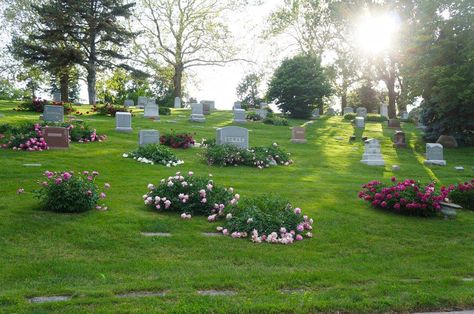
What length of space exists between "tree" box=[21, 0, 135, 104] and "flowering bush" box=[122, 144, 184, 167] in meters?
23.7

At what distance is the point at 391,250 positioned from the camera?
317 inches

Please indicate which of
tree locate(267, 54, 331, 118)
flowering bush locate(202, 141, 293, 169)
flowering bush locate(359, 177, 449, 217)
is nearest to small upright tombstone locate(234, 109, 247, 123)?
tree locate(267, 54, 331, 118)

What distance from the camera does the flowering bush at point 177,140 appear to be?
62.2 ft

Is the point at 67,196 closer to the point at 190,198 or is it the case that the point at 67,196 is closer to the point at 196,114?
the point at 190,198

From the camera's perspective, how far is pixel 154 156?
1569 cm

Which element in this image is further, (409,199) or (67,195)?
(409,199)

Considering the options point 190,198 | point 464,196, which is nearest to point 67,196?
point 190,198

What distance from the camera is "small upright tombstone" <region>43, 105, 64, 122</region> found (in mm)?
22531

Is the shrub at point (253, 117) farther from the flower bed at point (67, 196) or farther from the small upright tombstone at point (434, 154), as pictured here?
the flower bed at point (67, 196)

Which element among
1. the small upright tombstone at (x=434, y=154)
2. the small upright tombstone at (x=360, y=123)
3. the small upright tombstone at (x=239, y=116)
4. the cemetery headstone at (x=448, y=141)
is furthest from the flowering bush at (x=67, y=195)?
the small upright tombstone at (x=360, y=123)

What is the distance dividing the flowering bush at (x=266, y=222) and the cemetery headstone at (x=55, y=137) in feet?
30.8

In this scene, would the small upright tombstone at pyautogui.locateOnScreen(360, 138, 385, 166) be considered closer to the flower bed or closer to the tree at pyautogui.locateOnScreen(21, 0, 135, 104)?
the flower bed

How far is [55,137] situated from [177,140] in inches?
178

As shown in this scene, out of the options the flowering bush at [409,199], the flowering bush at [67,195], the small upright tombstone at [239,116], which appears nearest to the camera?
the flowering bush at [67,195]
